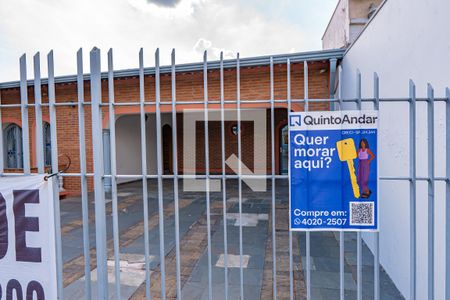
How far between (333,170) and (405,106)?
51.5 inches

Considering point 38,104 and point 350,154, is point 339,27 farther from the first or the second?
point 38,104

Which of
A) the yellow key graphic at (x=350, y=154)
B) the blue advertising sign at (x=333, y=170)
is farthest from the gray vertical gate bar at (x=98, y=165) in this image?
the yellow key graphic at (x=350, y=154)

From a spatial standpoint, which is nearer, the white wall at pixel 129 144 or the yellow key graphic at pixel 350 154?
the yellow key graphic at pixel 350 154

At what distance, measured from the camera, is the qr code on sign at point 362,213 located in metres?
1.93

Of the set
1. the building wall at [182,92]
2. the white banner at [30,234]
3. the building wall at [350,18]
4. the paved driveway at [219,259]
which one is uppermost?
the building wall at [350,18]

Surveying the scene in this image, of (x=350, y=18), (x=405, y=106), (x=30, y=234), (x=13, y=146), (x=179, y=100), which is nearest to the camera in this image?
(x=30, y=234)

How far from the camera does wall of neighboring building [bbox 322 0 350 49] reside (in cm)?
951

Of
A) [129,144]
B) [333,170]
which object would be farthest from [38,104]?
[129,144]

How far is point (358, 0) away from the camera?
30.1 feet

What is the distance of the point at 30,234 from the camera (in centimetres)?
211

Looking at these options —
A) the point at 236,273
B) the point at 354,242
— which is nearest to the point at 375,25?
the point at 354,242

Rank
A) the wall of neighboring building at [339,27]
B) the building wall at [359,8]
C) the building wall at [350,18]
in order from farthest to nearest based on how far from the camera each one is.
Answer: the wall of neighboring building at [339,27] → the building wall at [359,8] → the building wall at [350,18]

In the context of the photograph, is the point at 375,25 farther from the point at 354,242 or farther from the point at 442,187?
the point at 354,242

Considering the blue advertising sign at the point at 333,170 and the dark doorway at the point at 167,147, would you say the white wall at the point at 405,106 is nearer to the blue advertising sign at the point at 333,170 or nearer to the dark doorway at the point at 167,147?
the blue advertising sign at the point at 333,170
